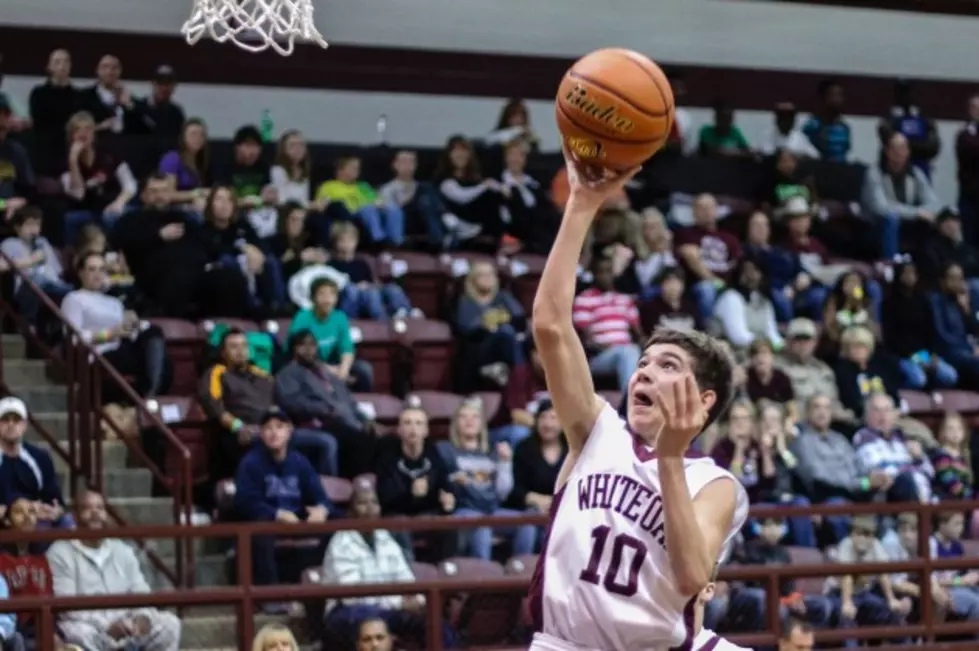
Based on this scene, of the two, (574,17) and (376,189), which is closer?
(376,189)

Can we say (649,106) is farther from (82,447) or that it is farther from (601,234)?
(601,234)

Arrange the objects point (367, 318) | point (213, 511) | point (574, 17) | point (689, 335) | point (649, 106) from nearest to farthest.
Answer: point (689, 335)
point (649, 106)
point (213, 511)
point (367, 318)
point (574, 17)

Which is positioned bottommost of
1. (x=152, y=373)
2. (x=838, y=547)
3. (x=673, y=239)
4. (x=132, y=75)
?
(x=838, y=547)

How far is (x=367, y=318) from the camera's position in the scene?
37.7 ft

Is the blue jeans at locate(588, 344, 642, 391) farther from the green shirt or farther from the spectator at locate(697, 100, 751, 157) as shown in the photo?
the spectator at locate(697, 100, 751, 157)

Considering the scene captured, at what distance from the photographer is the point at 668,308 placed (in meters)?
11.9

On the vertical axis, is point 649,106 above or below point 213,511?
above

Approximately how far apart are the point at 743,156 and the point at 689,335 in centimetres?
1049

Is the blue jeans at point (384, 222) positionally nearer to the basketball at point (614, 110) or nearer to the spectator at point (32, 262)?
the spectator at point (32, 262)

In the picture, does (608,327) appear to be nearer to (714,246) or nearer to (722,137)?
(714,246)

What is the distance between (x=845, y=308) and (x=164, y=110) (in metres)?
4.87

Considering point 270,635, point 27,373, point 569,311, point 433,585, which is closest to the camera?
point 569,311

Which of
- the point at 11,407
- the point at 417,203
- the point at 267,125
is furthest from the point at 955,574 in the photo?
the point at 267,125

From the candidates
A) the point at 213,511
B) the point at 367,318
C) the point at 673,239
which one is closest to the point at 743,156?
the point at 673,239
